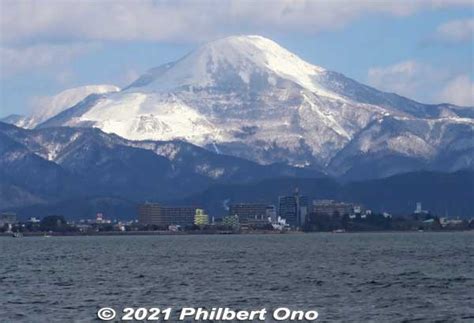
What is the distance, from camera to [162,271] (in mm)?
120312

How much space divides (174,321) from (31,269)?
57039mm

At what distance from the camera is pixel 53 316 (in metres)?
77.6

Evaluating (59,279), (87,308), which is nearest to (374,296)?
(87,308)

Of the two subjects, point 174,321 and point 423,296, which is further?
point 423,296

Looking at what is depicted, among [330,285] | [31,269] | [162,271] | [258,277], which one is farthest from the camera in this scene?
[31,269]

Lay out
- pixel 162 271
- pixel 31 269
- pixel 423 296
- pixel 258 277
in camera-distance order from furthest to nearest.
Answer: pixel 31 269 → pixel 162 271 → pixel 258 277 → pixel 423 296

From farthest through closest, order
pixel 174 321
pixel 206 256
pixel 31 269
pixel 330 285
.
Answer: pixel 206 256, pixel 31 269, pixel 330 285, pixel 174 321

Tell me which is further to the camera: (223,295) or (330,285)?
(330,285)

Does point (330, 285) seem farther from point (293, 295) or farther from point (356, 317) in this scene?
point (356, 317)

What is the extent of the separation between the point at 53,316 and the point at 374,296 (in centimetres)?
2039

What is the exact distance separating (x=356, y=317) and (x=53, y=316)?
51.3ft

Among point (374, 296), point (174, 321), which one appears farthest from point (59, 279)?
point (174, 321)

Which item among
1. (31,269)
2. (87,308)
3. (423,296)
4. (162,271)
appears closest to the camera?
(87,308)

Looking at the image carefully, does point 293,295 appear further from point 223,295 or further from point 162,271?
point 162,271
